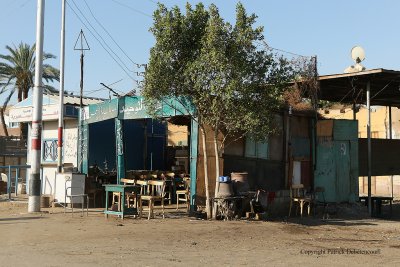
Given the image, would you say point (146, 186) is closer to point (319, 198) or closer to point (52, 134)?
point (319, 198)

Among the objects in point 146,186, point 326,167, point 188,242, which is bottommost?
point 188,242

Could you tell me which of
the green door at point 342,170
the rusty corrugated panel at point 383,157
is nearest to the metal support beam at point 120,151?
the green door at point 342,170

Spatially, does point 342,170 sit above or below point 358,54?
below

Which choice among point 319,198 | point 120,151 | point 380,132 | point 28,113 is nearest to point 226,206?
point 319,198

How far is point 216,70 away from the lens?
13.3m

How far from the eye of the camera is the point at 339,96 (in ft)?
72.6

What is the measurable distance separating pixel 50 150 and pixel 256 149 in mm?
10884

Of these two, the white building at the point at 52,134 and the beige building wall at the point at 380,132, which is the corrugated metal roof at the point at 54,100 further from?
the beige building wall at the point at 380,132

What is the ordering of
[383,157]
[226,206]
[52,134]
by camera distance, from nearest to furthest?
[226,206] → [383,157] → [52,134]

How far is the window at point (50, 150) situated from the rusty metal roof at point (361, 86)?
11865 millimetres

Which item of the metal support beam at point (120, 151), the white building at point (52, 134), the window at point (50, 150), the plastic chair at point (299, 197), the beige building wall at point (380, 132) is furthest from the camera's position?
the beige building wall at point (380, 132)

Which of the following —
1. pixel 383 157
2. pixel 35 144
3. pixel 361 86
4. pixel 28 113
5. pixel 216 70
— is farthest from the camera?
pixel 28 113

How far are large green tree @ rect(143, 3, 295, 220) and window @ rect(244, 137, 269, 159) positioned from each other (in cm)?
240

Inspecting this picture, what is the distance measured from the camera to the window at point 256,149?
16688 millimetres
